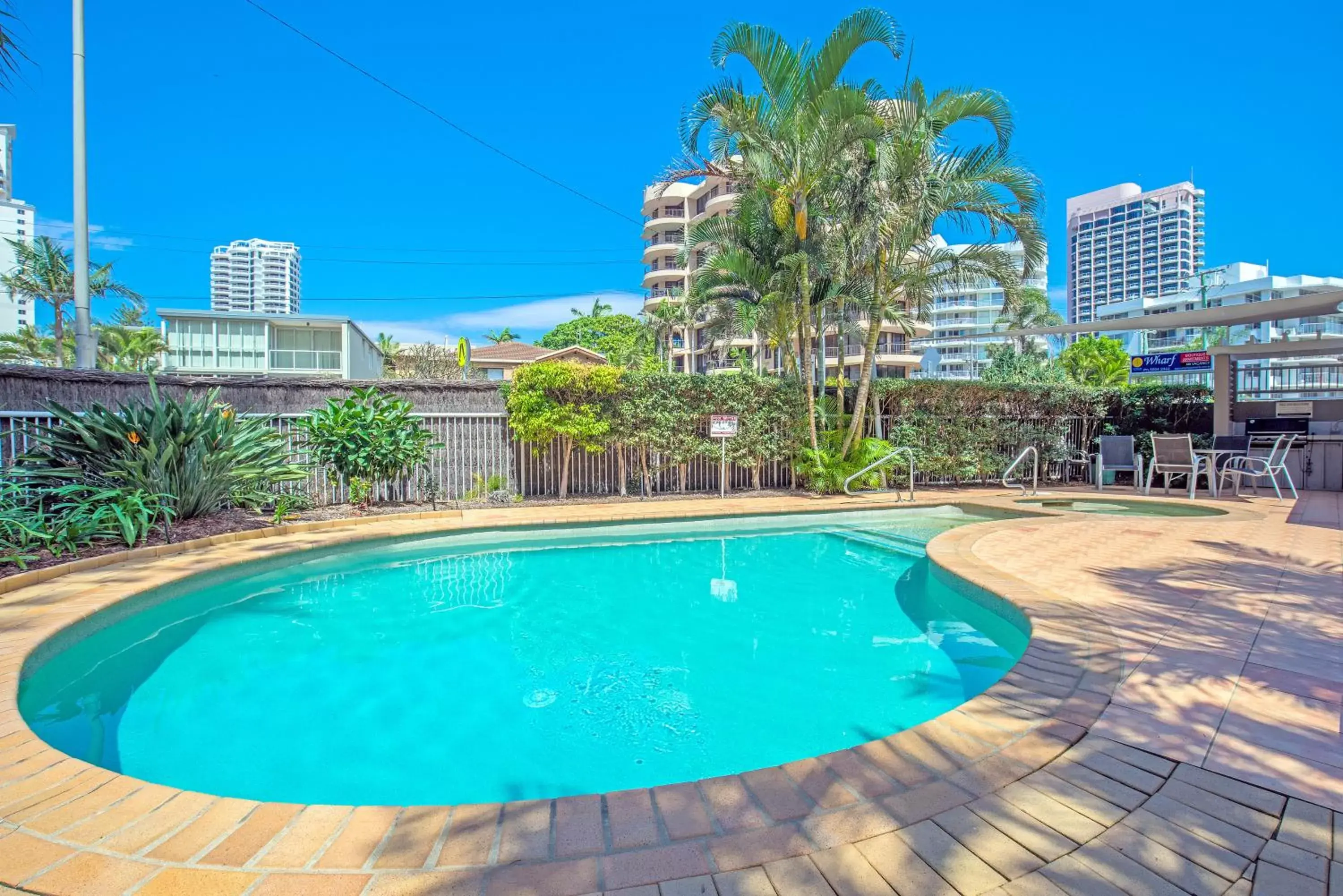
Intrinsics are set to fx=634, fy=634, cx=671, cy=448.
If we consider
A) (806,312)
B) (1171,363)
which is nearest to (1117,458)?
(806,312)

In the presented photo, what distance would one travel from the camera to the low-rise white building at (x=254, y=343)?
99.3 feet

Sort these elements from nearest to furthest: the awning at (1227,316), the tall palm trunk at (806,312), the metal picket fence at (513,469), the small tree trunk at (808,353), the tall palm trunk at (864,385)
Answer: the awning at (1227,316) → the metal picket fence at (513,469) → the tall palm trunk at (806,312) → the small tree trunk at (808,353) → the tall palm trunk at (864,385)

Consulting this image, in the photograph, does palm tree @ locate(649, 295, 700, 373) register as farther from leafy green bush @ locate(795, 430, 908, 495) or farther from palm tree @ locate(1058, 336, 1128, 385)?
palm tree @ locate(1058, 336, 1128, 385)

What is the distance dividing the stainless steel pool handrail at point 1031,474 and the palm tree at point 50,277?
39.3 meters

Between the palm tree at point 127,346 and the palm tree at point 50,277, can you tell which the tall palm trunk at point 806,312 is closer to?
the palm tree at point 50,277

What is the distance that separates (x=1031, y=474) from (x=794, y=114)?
851 cm

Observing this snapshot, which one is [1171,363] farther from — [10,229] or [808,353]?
[10,229]

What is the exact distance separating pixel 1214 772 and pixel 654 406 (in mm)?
9165

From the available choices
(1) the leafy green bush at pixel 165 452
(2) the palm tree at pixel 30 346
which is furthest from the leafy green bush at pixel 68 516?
(2) the palm tree at pixel 30 346

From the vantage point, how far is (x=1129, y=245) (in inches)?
3780

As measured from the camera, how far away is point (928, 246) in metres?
10.9

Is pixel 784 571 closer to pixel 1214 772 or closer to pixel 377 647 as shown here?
pixel 377 647

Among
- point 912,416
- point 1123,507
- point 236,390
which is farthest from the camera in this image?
point 912,416

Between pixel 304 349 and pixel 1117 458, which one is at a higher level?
pixel 304 349
